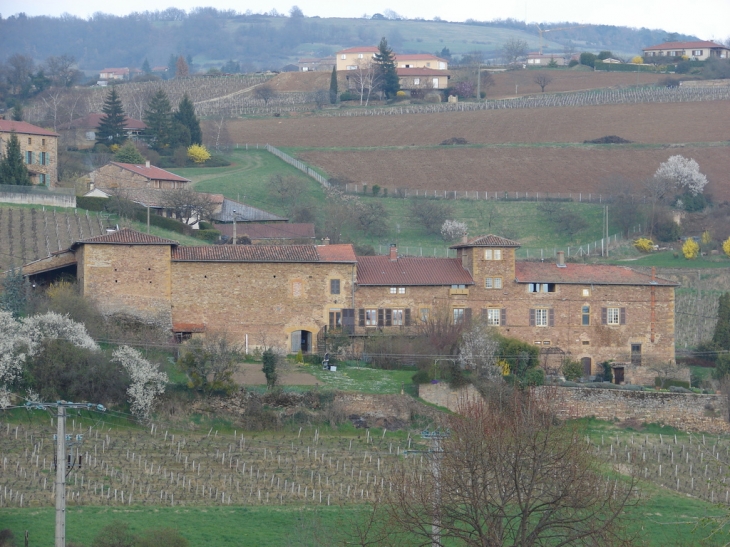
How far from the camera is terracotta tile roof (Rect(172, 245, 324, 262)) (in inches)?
1786

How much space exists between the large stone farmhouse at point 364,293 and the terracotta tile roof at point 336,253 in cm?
4

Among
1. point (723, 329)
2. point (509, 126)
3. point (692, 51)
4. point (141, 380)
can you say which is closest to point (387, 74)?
point (509, 126)

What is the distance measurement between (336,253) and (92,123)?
157 ft

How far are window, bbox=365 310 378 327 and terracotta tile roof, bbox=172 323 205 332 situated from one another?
231 inches

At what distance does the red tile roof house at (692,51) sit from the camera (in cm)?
12875

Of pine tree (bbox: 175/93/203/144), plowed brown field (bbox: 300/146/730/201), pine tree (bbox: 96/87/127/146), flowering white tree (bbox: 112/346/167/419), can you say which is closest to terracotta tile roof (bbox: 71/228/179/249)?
flowering white tree (bbox: 112/346/167/419)

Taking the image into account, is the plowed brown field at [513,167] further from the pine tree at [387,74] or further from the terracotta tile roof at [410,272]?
the terracotta tile roof at [410,272]

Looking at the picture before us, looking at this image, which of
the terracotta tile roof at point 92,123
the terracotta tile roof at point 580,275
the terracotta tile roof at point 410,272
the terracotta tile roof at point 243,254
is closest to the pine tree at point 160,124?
the terracotta tile roof at point 92,123

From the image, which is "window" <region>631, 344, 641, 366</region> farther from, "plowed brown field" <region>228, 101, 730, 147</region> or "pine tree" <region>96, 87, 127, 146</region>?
"pine tree" <region>96, 87, 127, 146</region>

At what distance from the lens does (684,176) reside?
77.2 meters

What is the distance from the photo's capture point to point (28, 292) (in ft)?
143

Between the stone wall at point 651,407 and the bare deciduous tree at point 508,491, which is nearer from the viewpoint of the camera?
the bare deciduous tree at point 508,491

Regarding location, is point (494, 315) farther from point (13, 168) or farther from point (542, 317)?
point (13, 168)

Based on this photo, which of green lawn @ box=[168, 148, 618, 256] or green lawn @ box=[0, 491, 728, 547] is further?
green lawn @ box=[168, 148, 618, 256]
